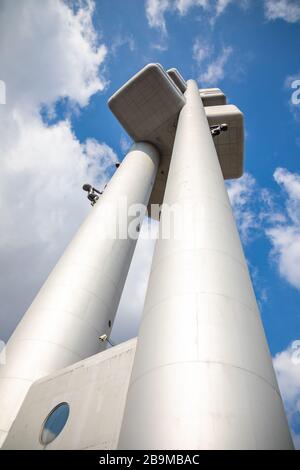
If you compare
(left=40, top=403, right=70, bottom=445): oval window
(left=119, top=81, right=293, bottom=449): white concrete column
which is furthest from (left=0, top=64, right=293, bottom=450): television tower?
(left=40, top=403, right=70, bottom=445): oval window

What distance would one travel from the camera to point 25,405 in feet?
27.2

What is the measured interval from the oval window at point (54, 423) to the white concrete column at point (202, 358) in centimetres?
348

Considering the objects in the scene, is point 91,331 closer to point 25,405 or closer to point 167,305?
point 25,405

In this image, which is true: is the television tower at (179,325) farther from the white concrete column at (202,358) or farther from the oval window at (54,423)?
the oval window at (54,423)

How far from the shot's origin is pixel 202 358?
14.3 feet

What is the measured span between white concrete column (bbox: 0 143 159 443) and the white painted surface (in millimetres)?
789

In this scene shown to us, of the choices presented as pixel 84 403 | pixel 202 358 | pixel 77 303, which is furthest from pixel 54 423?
pixel 202 358

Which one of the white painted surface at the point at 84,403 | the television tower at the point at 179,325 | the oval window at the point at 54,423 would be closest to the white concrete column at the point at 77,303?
the television tower at the point at 179,325

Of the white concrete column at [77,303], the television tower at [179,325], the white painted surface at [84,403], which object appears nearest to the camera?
the television tower at [179,325]

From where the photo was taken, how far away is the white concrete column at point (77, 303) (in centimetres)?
926

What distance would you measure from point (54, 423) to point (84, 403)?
1000 millimetres

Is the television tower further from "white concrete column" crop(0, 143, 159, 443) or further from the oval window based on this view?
the oval window

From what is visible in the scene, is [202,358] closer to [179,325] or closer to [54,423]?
[179,325]
